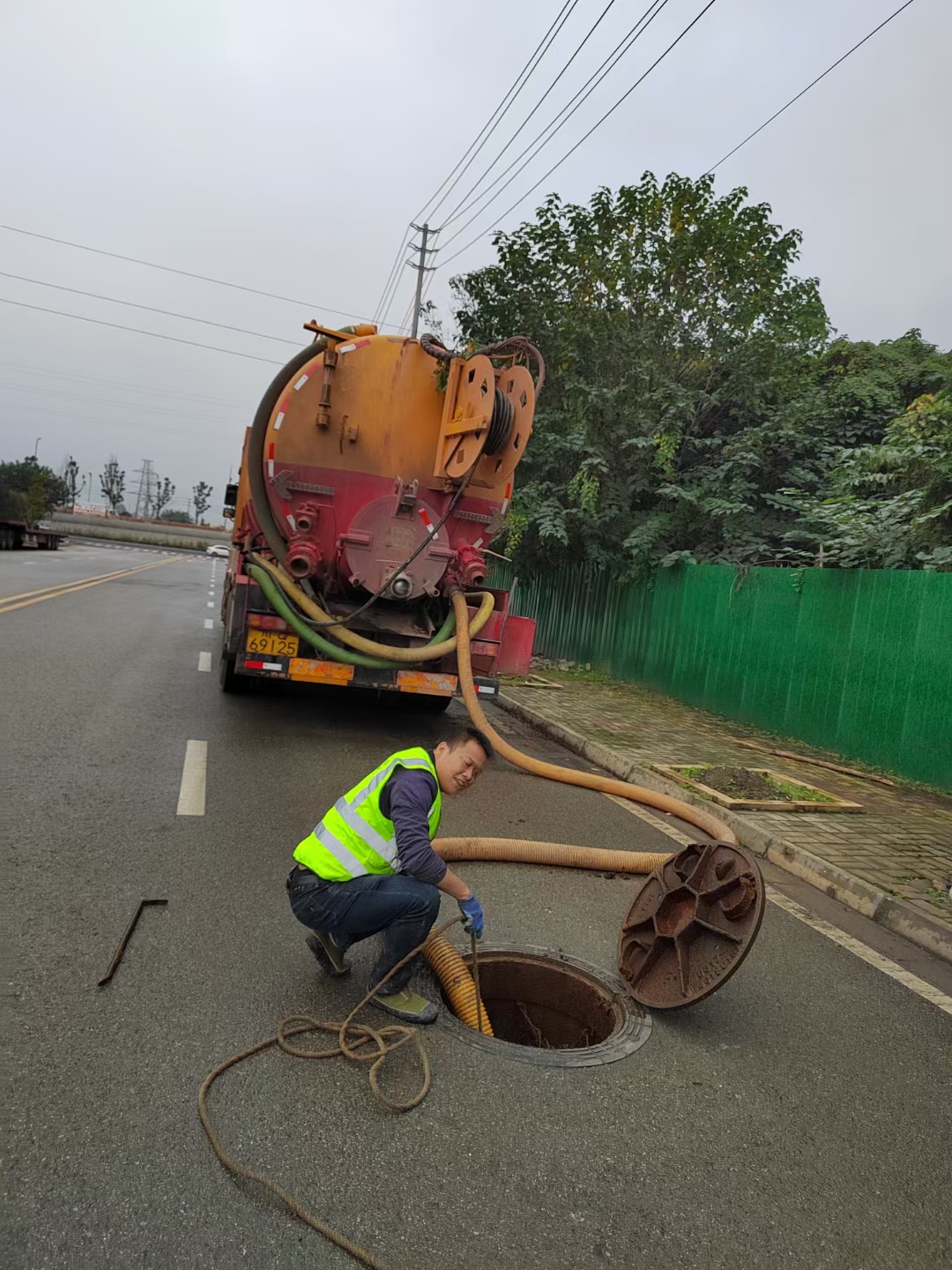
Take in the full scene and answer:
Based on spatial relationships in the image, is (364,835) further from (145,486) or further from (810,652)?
(145,486)

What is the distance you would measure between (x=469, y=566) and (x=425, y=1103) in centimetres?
577

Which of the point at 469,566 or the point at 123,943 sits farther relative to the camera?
the point at 469,566

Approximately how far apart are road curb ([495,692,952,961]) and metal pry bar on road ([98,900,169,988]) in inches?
153

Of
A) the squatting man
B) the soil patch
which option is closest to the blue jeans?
the squatting man

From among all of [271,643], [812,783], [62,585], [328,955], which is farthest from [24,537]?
[328,955]

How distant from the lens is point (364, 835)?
339 centimetres

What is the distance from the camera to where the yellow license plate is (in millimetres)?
7746

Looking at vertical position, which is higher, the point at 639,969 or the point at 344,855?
the point at 344,855

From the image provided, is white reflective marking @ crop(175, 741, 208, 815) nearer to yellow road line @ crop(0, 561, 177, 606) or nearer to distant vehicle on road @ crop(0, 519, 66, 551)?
yellow road line @ crop(0, 561, 177, 606)

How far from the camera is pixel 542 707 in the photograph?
11.1 metres

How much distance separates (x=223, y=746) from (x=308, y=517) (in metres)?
2.11

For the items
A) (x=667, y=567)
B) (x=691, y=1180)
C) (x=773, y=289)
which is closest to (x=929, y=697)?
(x=667, y=567)

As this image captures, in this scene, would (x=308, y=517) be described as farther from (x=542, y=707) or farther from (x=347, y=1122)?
(x=347, y=1122)

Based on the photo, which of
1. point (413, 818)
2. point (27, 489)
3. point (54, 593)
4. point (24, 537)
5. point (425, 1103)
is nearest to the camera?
point (425, 1103)
